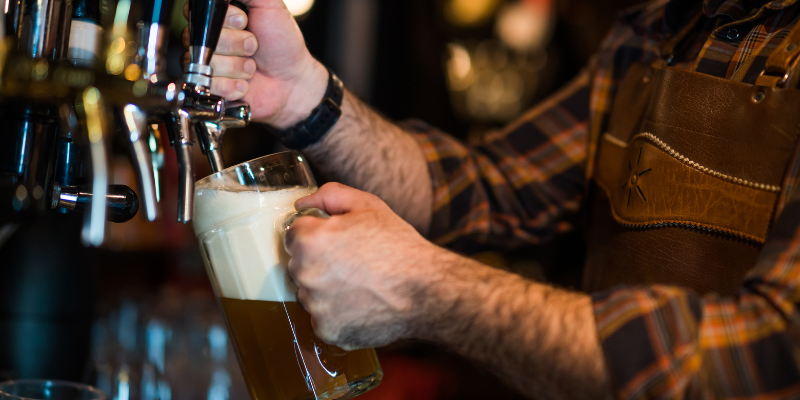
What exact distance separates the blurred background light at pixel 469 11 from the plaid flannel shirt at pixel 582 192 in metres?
1.43

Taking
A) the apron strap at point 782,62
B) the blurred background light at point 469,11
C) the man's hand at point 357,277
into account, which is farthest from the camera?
the blurred background light at point 469,11

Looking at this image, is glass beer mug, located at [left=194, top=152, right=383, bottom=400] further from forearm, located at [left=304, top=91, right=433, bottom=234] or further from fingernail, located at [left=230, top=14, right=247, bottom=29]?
forearm, located at [left=304, top=91, right=433, bottom=234]

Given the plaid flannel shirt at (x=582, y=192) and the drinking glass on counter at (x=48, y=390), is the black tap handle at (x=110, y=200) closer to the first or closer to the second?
the drinking glass on counter at (x=48, y=390)

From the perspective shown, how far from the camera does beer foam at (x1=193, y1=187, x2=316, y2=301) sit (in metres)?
0.73

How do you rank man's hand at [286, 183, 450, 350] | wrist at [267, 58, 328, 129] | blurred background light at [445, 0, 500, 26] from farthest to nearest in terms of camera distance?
blurred background light at [445, 0, 500, 26], wrist at [267, 58, 328, 129], man's hand at [286, 183, 450, 350]

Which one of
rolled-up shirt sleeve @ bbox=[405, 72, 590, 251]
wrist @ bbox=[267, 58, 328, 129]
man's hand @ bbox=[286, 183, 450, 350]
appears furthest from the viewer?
rolled-up shirt sleeve @ bbox=[405, 72, 590, 251]

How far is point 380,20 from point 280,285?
6.69 feet

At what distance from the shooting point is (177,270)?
2229 mm

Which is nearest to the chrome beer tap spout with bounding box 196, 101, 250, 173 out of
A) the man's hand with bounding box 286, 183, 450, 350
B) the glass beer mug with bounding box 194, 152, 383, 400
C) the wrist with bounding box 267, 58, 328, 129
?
the glass beer mug with bounding box 194, 152, 383, 400

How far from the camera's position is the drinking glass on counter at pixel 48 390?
2.52 ft

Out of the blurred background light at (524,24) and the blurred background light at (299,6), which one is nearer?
the blurred background light at (299,6)

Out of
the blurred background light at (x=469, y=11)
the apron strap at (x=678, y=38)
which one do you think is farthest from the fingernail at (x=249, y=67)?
the blurred background light at (x=469, y=11)

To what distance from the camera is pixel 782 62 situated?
0.84m

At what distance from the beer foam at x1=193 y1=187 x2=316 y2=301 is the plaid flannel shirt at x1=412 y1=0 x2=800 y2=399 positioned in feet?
1.23
